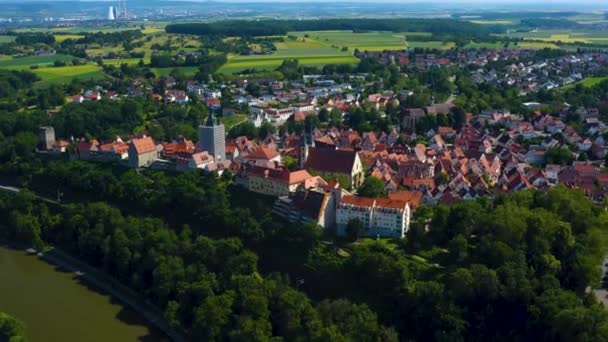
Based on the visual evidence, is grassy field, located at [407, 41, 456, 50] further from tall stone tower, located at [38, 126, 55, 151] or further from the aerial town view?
tall stone tower, located at [38, 126, 55, 151]

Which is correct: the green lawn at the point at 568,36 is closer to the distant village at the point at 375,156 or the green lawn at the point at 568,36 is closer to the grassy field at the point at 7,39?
the distant village at the point at 375,156

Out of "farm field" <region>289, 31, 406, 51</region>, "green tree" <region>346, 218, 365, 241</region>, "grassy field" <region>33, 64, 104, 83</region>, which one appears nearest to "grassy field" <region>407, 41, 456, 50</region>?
"farm field" <region>289, 31, 406, 51</region>

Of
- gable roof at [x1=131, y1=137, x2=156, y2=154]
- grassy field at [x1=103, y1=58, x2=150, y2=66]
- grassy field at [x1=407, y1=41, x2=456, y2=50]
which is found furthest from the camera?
grassy field at [x1=407, y1=41, x2=456, y2=50]

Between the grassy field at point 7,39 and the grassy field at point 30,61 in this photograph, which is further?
the grassy field at point 7,39

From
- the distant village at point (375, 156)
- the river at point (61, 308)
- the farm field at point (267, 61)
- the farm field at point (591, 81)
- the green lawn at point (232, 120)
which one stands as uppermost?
the farm field at point (267, 61)

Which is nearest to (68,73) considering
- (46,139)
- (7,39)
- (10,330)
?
(46,139)

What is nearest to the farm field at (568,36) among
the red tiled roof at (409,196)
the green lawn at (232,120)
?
the green lawn at (232,120)

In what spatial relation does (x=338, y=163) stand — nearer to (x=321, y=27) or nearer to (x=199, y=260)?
(x=199, y=260)
